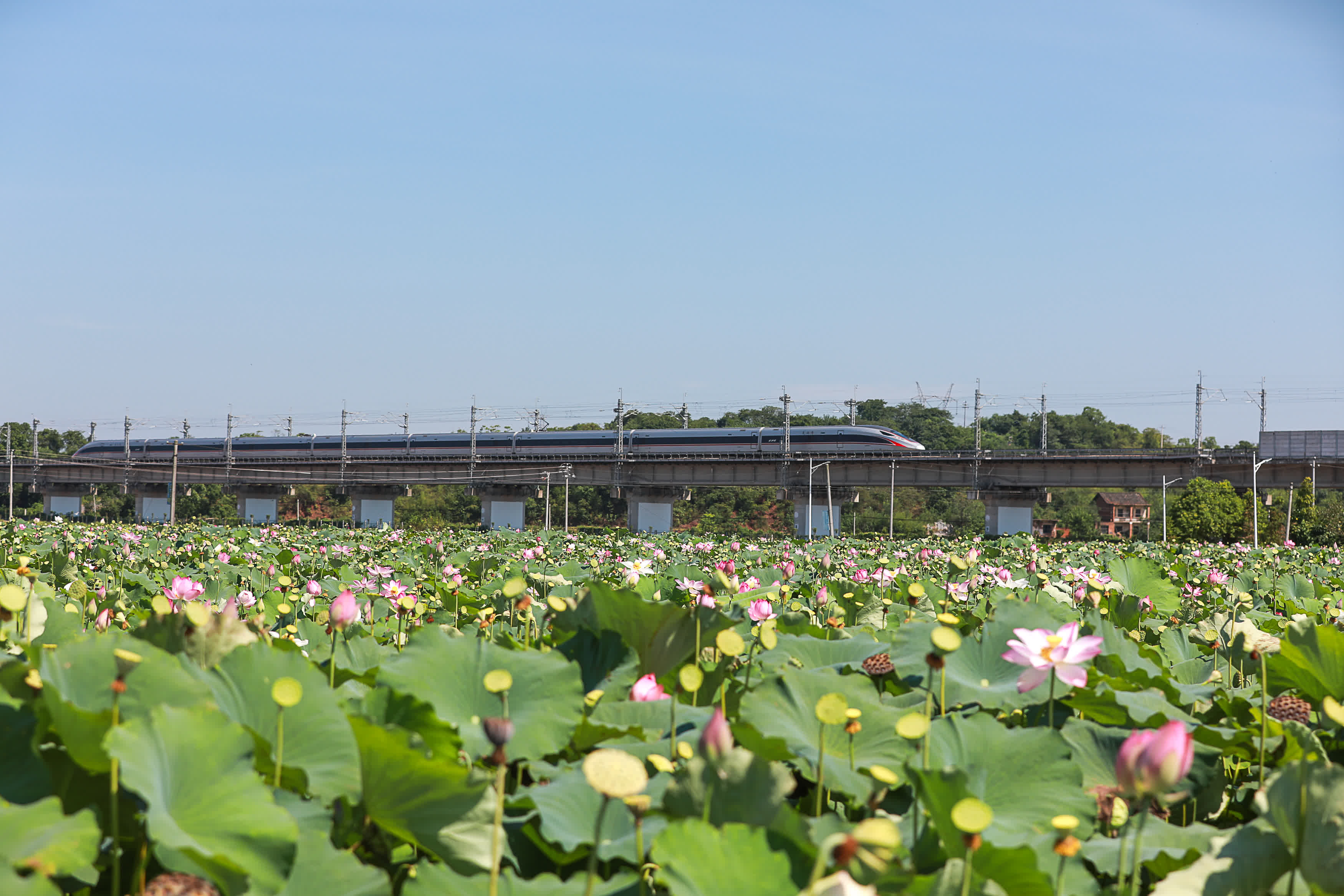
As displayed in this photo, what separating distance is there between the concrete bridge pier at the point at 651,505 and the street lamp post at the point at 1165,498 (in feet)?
84.3

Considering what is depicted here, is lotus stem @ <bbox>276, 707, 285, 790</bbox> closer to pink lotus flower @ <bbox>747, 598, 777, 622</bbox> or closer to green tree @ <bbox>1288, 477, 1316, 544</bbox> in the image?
pink lotus flower @ <bbox>747, 598, 777, 622</bbox>

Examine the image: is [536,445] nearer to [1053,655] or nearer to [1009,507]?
[1009,507]

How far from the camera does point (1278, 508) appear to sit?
67.6m

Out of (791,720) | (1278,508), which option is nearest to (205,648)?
(791,720)

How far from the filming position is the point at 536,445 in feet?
200

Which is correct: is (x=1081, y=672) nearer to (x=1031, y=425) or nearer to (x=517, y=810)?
(x=517, y=810)

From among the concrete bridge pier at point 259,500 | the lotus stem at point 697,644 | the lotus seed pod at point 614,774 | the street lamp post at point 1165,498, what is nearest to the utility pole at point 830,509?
the street lamp post at point 1165,498

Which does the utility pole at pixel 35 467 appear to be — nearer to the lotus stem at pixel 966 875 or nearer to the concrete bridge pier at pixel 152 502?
the concrete bridge pier at pixel 152 502

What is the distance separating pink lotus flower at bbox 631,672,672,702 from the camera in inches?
82.2

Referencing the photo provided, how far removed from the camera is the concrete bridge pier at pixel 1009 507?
55.2 metres

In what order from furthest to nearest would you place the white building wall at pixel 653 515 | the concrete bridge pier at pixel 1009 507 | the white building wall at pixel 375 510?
the white building wall at pixel 375 510 → the white building wall at pixel 653 515 → the concrete bridge pier at pixel 1009 507

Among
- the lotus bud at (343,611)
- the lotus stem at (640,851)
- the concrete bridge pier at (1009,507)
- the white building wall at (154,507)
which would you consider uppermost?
the lotus bud at (343,611)

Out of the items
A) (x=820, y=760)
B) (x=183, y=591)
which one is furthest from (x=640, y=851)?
(x=183, y=591)

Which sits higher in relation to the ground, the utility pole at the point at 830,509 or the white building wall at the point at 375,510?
the utility pole at the point at 830,509
